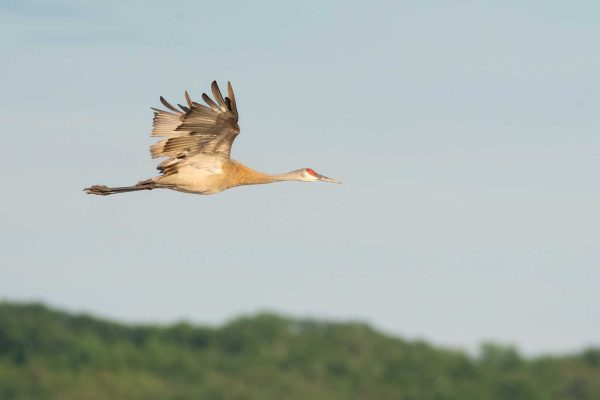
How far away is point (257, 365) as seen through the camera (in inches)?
5669

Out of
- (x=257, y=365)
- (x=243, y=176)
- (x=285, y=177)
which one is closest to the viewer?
(x=243, y=176)

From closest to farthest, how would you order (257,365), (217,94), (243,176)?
1. (217,94)
2. (243,176)
3. (257,365)

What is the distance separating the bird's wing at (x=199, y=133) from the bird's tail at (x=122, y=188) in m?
0.31

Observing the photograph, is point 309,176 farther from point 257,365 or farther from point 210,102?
point 257,365

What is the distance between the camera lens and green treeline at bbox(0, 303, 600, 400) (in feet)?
444

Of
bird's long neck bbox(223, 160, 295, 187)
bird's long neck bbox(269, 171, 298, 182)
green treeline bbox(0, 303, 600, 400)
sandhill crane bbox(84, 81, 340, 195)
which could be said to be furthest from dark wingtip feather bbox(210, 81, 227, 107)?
green treeline bbox(0, 303, 600, 400)

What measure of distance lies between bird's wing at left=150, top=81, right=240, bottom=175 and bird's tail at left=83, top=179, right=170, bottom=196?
12.3 inches

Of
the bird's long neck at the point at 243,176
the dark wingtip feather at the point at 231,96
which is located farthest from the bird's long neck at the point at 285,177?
the dark wingtip feather at the point at 231,96

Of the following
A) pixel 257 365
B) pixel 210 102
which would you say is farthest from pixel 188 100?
pixel 257 365

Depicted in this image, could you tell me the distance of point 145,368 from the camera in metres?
138

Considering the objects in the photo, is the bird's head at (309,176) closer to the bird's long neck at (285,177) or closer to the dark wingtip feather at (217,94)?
the bird's long neck at (285,177)

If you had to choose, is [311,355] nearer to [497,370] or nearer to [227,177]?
[497,370]

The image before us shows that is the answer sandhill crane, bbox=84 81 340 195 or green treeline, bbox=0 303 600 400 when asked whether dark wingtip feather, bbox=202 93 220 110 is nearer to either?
sandhill crane, bbox=84 81 340 195

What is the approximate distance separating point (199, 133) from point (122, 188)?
2.13 metres
